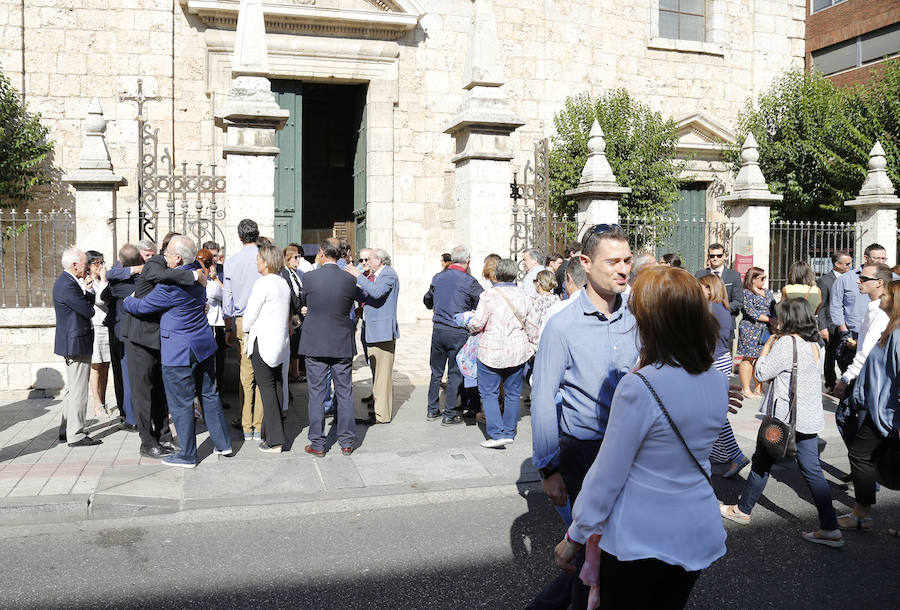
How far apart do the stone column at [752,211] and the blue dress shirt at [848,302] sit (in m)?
3.28

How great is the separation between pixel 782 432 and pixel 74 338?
579cm

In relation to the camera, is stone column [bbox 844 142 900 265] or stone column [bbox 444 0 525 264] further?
stone column [bbox 844 142 900 265]

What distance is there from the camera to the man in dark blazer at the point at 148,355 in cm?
613

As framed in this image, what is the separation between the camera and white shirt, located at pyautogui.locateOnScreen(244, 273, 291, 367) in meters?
6.59

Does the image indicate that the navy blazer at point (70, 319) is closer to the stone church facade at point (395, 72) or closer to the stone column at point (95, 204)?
the stone column at point (95, 204)

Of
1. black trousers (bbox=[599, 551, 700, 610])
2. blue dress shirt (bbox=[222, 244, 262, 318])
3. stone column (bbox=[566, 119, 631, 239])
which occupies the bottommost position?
black trousers (bbox=[599, 551, 700, 610])

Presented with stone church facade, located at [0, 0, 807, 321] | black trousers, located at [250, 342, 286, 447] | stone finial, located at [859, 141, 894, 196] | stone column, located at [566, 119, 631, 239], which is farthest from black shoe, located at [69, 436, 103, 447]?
stone finial, located at [859, 141, 894, 196]

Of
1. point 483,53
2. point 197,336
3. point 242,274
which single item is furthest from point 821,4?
point 197,336

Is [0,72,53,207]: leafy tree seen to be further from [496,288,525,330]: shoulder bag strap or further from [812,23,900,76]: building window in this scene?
[812,23,900,76]: building window

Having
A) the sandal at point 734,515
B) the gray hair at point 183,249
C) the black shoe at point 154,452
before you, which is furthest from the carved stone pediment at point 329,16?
the sandal at point 734,515

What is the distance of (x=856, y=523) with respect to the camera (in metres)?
5.06

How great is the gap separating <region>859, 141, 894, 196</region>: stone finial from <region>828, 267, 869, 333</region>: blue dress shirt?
517cm

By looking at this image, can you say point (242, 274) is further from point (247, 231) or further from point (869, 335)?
point (869, 335)

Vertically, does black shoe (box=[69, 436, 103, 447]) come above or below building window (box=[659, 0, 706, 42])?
below
